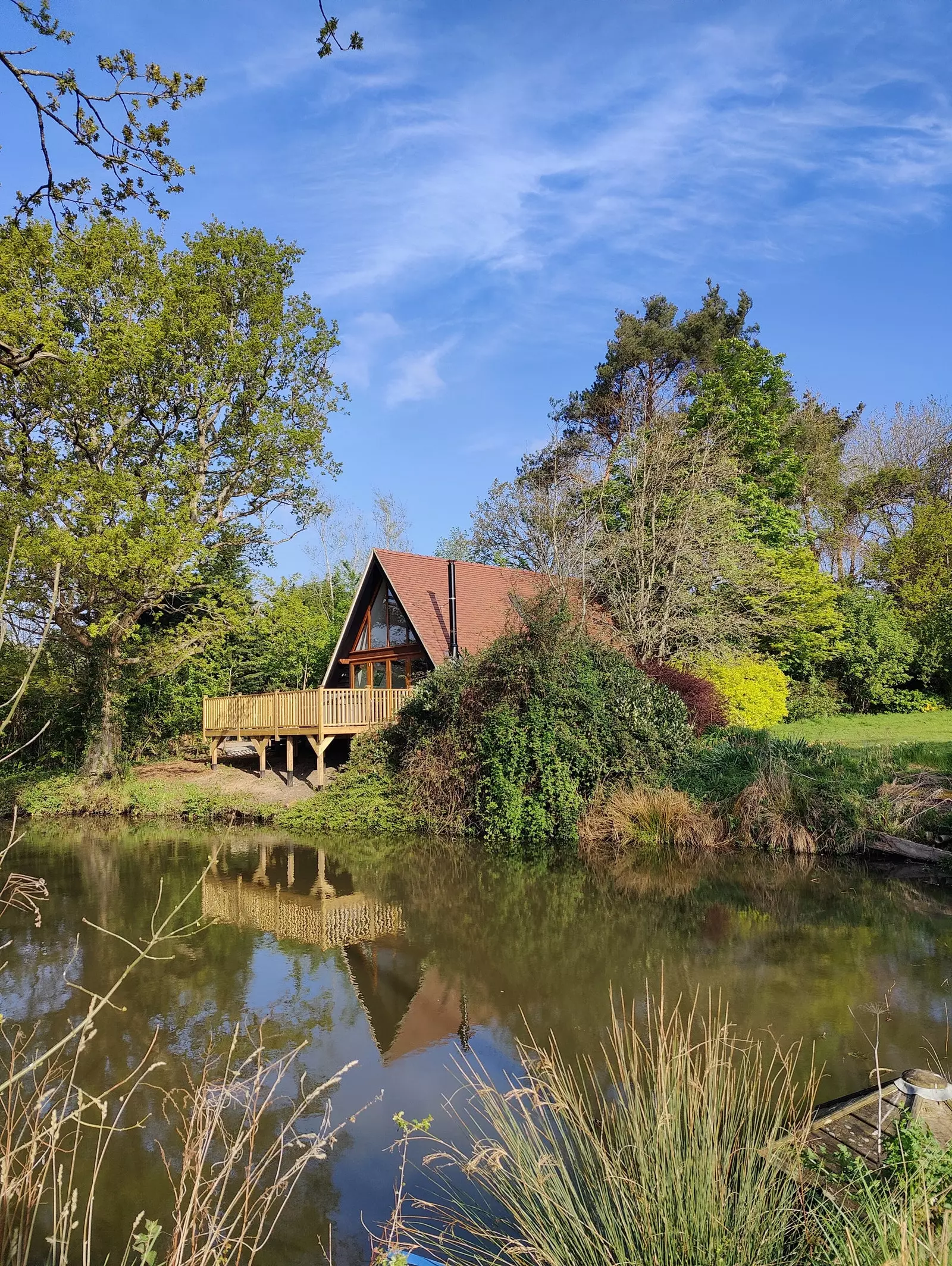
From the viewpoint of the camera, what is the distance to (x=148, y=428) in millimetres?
21297

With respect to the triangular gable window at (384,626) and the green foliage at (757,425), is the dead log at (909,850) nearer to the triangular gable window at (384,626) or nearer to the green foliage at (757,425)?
the triangular gable window at (384,626)

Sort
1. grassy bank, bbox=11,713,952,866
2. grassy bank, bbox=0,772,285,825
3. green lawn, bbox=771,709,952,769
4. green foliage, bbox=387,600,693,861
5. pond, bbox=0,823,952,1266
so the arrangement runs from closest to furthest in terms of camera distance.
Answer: pond, bbox=0,823,952,1266 < grassy bank, bbox=11,713,952,866 < green lawn, bbox=771,709,952,769 < green foliage, bbox=387,600,693,861 < grassy bank, bbox=0,772,285,825

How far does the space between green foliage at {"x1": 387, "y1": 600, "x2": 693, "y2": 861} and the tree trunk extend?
34.9 ft

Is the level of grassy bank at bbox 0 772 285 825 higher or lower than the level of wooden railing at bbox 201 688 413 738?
lower

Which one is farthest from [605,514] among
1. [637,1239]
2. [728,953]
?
[637,1239]

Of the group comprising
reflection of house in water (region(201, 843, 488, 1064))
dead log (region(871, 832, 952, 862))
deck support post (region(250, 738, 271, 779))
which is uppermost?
deck support post (region(250, 738, 271, 779))

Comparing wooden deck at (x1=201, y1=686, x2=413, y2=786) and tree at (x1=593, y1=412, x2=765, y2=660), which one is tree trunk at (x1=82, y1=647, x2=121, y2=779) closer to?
wooden deck at (x1=201, y1=686, x2=413, y2=786)

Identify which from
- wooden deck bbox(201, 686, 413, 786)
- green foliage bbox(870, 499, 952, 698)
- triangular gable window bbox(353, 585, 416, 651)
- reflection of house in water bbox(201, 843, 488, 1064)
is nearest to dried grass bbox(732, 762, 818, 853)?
reflection of house in water bbox(201, 843, 488, 1064)

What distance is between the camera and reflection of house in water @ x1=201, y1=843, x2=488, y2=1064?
6.59m

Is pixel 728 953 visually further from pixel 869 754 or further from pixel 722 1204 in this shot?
pixel 869 754

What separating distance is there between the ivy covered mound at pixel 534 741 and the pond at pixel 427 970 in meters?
2.24

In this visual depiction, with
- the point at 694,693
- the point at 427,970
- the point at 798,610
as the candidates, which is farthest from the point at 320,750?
the point at 798,610

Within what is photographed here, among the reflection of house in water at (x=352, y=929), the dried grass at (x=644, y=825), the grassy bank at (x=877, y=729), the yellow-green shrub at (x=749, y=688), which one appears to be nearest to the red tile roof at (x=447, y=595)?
the yellow-green shrub at (x=749, y=688)

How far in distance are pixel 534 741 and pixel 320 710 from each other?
6416mm
